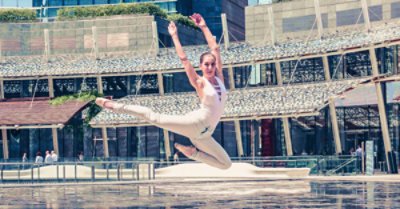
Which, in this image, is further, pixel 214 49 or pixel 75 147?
pixel 75 147

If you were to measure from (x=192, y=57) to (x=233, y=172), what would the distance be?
19.0 m

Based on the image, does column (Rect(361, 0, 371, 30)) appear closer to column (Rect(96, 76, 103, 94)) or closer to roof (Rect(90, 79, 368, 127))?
roof (Rect(90, 79, 368, 127))

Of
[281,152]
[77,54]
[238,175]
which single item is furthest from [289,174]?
[77,54]

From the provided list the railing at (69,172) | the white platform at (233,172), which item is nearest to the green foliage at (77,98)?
the white platform at (233,172)

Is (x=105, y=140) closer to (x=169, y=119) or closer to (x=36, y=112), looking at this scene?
(x=36, y=112)

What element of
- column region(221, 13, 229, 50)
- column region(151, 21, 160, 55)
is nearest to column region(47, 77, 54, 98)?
column region(151, 21, 160, 55)

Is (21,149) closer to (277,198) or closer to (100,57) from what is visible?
(100,57)

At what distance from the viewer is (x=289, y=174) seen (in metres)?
45.1

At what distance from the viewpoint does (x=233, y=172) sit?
4650 centimetres

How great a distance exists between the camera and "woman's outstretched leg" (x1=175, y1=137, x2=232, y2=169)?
15227mm

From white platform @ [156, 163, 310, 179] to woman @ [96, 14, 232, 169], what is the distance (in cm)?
2887

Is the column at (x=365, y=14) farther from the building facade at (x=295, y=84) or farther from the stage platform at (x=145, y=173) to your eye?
the stage platform at (x=145, y=173)

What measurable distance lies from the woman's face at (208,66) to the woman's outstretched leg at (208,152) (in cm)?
109

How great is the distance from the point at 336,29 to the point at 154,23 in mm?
14066
